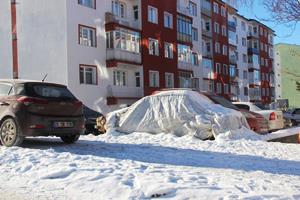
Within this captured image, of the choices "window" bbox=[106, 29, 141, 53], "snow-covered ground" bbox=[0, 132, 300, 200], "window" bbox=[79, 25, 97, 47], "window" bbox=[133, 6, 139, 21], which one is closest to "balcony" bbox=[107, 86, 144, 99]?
"window" bbox=[106, 29, 141, 53]

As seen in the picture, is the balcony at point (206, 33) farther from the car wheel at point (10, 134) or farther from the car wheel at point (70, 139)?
the car wheel at point (10, 134)

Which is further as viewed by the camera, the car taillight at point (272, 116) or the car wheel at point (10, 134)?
the car taillight at point (272, 116)

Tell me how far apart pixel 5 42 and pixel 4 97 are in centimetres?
2632

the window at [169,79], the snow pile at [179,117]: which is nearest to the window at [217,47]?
the window at [169,79]

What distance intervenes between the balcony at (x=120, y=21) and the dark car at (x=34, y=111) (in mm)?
24675

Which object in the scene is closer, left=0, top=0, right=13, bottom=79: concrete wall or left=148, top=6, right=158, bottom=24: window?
left=0, top=0, right=13, bottom=79: concrete wall

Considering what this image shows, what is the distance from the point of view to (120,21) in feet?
121

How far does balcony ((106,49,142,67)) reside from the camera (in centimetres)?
3557

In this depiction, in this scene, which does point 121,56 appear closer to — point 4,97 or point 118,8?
point 118,8

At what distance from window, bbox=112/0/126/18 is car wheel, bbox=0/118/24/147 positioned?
2761cm

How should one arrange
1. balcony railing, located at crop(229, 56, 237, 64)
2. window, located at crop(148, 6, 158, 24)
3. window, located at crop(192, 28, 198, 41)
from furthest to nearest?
balcony railing, located at crop(229, 56, 237, 64)
window, located at crop(192, 28, 198, 41)
window, located at crop(148, 6, 158, 24)

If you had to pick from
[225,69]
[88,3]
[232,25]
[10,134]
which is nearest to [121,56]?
[88,3]

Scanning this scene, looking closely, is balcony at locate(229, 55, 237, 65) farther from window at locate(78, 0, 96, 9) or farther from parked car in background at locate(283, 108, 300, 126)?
window at locate(78, 0, 96, 9)

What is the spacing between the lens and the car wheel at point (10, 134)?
426 inches
